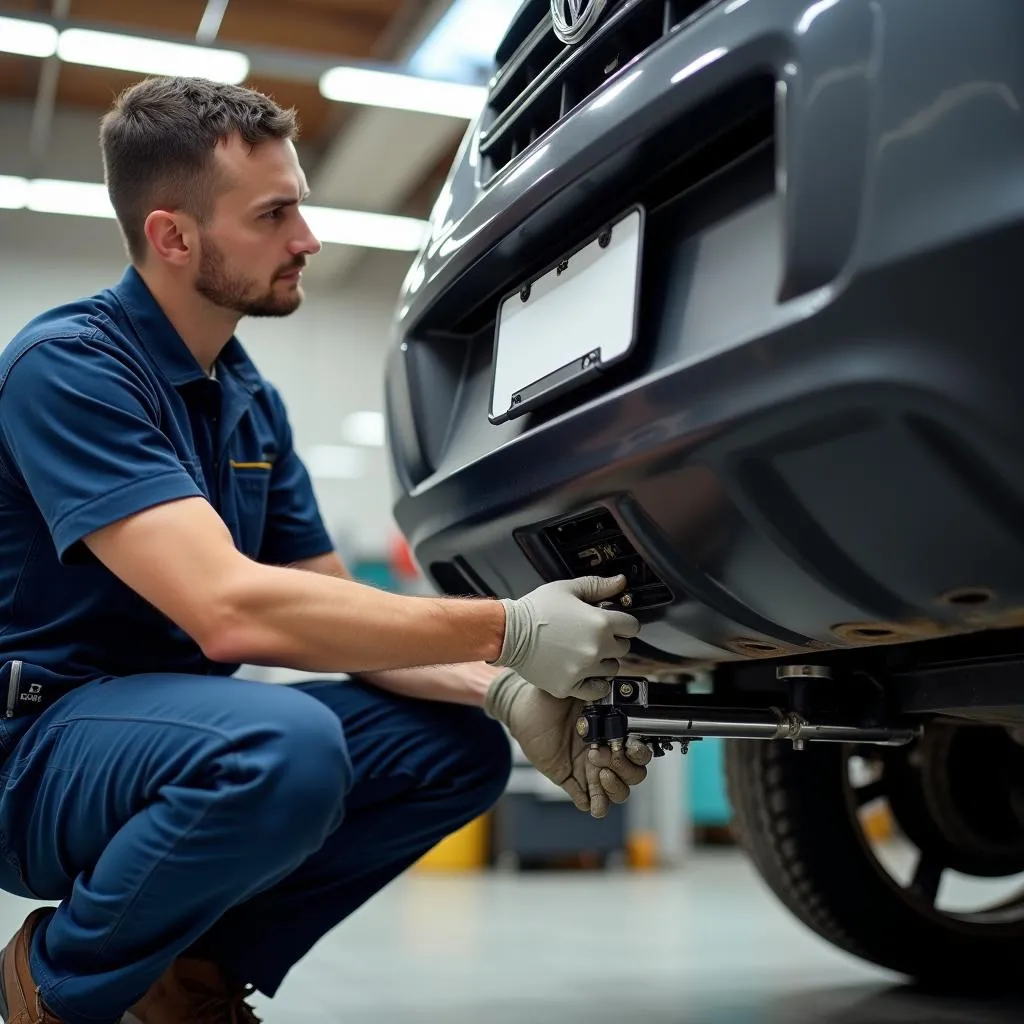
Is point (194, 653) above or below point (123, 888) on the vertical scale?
above

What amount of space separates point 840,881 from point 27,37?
5.45 metres

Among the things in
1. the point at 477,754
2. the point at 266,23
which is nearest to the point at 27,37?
the point at 266,23

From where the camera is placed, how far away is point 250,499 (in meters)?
1.57

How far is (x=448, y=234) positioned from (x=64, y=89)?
274 inches

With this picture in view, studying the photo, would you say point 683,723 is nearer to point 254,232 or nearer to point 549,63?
point 549,63

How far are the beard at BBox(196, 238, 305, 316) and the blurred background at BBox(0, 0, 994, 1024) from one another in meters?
0.92

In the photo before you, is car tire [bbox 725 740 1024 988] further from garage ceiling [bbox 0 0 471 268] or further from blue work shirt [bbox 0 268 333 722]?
garage ceiling [bbox 0 0 471 268]

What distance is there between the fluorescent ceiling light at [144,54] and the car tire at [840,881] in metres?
4.59

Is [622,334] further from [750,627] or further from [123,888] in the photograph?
[123,888]

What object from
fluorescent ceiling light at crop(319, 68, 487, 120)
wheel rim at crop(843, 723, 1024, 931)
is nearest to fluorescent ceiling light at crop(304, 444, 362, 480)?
fluorescent ceiling light at crop(319, 68, 487, 120)

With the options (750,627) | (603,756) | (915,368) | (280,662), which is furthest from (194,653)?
(915,368)

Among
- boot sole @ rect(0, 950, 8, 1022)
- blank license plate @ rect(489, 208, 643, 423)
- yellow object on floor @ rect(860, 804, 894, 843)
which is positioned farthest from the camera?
yellow object on floor @ rect(860, 804, 894, 843)

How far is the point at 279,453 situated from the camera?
1.70m

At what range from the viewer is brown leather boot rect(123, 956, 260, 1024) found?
1394 mm
